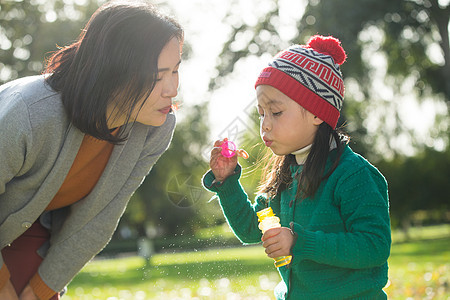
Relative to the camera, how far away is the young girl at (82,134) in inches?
95.9

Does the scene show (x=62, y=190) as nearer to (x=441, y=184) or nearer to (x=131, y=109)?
(x=131, y=109)

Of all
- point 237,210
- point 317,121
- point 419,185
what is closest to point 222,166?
point 237,210

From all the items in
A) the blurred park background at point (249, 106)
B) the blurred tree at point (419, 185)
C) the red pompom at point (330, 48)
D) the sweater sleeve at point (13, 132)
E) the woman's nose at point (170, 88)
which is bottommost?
the blurred tree at point (419, 185)

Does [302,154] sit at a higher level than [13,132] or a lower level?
lower

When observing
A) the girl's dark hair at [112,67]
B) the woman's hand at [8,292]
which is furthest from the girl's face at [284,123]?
the woman's hand at [8,292]

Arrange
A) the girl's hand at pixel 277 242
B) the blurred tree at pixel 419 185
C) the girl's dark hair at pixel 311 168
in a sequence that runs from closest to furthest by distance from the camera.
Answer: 1. the girl's hand at pixel 277 242
2. the girl's dark hair at pixel 311 168
3. the blurred tree at pixel 419 185

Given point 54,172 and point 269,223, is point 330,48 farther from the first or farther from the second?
point 54,172

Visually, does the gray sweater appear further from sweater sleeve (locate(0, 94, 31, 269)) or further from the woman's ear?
the woman's ear

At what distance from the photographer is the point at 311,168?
2.36 metres

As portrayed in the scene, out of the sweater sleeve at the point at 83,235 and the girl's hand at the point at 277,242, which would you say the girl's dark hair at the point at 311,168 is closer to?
the girl's hand at the point at 277,242

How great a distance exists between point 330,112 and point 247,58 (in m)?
9.80

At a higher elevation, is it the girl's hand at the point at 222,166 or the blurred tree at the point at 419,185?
the girl's hand at the point at 222,166

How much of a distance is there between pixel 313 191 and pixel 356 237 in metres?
0.30

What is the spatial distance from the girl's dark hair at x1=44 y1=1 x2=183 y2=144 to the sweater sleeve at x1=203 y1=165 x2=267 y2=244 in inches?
23.1
